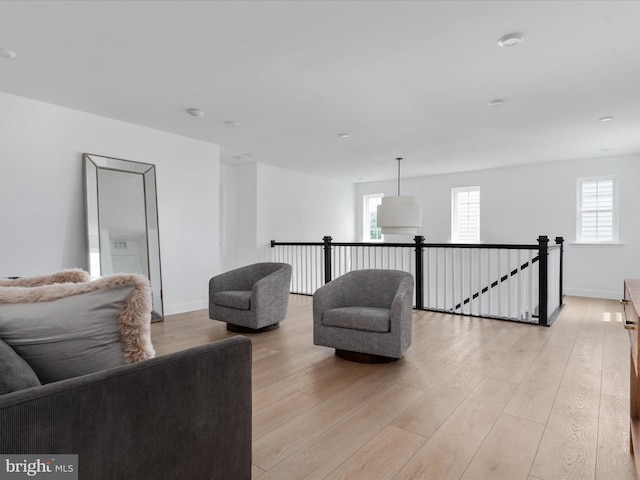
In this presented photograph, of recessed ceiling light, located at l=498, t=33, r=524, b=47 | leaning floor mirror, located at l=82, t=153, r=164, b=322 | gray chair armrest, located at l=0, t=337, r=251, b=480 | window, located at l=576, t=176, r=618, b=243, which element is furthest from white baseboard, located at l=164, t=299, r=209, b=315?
window, located at l=576, t=176, r=618, b=243

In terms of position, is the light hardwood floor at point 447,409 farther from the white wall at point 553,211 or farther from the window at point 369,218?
the window at point 369,218

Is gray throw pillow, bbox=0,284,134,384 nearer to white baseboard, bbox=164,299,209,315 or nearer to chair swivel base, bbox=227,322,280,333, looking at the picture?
chair swivel base, bbox=227,322,280,333

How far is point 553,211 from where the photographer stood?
6.91 metres

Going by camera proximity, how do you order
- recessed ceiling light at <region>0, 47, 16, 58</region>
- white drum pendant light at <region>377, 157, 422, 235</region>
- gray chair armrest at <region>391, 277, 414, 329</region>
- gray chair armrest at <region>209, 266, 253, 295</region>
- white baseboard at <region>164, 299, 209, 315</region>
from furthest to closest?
white drum pendant light at <region>377, 157, 422, 235</region>, white baseboard at <region>164, 299, 209, 315</region>, gray chair armrest at <region>209, 266, 253, 295</region>, gray chair armrest at <region>391, 277, 414, 329</region>, recessed ceiling light at <region>0, 47, 16, 58</region>

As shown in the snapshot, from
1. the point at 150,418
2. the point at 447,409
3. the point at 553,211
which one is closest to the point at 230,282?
the point at 447,409

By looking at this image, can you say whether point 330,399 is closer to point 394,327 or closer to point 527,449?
point 394,327

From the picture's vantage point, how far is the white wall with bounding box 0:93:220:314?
367 cm

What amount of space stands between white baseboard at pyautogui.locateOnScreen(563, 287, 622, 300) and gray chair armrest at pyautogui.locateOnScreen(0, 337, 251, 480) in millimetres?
7208

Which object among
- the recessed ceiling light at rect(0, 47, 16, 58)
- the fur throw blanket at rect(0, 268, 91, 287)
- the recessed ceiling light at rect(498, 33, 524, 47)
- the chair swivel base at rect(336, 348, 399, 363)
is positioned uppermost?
the recessed ceiling light at rect(0, 47, 16, 58)

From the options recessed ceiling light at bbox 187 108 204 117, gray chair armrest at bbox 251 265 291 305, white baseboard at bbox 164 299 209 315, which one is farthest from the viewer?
white baseboard at bbox 164 299 209 315

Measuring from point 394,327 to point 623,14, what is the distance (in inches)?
101

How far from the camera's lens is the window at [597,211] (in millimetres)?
6441

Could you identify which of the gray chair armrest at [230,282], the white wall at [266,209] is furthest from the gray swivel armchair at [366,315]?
the white wall at [266,209]

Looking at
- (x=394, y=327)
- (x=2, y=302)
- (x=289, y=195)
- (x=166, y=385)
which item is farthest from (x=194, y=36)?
(x=289, y=195)
